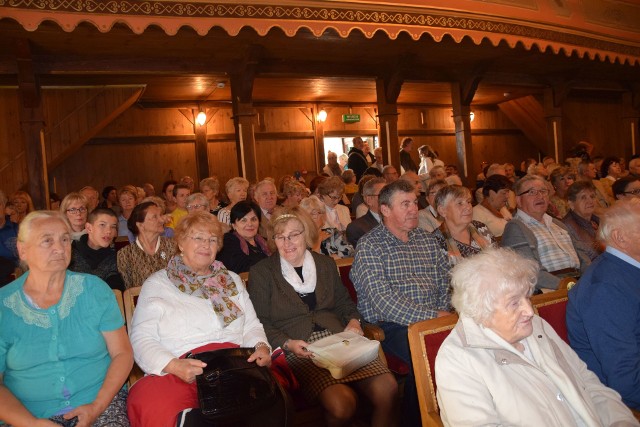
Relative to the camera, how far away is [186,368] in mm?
2367

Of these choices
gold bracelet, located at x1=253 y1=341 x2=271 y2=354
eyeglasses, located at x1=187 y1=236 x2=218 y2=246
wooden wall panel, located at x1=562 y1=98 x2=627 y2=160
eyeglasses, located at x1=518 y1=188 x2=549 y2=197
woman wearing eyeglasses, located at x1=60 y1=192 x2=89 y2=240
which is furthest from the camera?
wooden wall panel, located at x1=562 y1=98 x2=627 y2=160

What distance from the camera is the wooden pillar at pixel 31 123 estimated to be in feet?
22.1

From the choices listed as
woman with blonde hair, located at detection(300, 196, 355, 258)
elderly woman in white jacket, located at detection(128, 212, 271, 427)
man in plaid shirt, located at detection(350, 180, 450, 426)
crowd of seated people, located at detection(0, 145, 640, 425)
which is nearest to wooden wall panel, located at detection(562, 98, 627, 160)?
crowd of seated people, located at detection(0, 145, 640, 425)

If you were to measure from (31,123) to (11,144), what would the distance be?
2.82 m

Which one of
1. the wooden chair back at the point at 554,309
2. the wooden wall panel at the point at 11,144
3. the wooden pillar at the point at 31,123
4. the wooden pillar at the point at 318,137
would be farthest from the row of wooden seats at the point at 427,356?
the wooden pillar at the point at 318,137

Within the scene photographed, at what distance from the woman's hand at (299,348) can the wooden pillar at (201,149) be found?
9143 mm

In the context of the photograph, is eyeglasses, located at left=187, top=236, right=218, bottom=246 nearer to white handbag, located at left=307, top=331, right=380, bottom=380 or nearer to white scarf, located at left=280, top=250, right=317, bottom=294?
white scarf, located at left=280, top=250, right=317, bottom=294

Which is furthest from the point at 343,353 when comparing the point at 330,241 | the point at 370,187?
the point at 370,187

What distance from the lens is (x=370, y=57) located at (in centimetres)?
858

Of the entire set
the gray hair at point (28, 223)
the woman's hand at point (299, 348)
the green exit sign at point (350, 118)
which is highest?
the green exit sign at point (350, 118)

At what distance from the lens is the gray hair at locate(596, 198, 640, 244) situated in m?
2.40

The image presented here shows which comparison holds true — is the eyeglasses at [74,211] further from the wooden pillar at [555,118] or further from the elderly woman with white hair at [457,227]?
the wooden pillar at [555,118]

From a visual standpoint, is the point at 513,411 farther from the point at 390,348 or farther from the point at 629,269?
the point at 390,348

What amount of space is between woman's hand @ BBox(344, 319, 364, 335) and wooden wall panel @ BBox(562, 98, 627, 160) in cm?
1305
